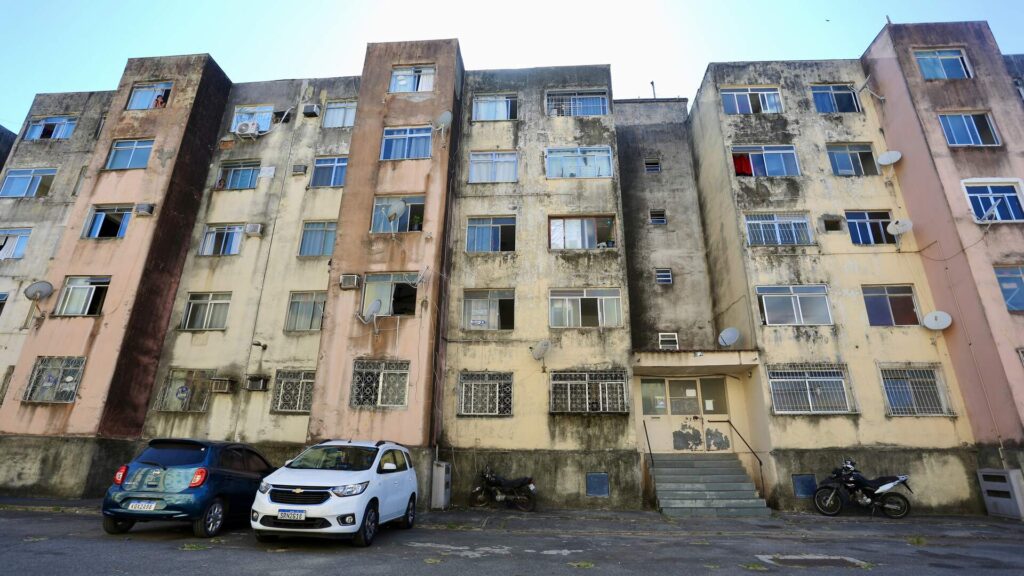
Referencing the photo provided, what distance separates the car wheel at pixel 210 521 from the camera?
8.54 m

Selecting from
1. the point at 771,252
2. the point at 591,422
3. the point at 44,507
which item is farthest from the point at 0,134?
the point at 771,252

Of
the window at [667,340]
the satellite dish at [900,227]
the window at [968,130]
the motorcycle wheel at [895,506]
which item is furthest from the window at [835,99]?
the motorcycle wheel at [895,506]

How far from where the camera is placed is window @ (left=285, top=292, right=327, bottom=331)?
57.3 ft

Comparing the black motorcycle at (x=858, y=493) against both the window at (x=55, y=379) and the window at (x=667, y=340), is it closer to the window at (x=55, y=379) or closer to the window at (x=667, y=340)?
the window at (x=667, y=340)

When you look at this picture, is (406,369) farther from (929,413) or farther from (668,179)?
(929,413)

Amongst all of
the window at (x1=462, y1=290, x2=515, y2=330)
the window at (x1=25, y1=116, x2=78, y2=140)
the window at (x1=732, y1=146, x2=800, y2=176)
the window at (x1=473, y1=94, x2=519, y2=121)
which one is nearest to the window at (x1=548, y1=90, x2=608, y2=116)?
the window at (x1=473, y1=94, x2=519, y2=121)

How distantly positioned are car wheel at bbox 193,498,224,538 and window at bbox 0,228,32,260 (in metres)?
18.7

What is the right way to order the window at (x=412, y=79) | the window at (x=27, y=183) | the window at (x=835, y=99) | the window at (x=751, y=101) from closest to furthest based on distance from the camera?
the window at (x=412, y=79) < the window at (x=835, y=99) < the window at (x=751, y=101) < the window at (x=27, y=183)

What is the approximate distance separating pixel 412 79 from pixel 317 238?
724 centimetres

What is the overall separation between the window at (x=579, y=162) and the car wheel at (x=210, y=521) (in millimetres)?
14331

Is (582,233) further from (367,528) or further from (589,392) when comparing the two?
(367,528)

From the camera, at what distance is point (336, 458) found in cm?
928

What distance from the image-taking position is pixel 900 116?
705 inches

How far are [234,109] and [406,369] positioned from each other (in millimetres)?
14974
